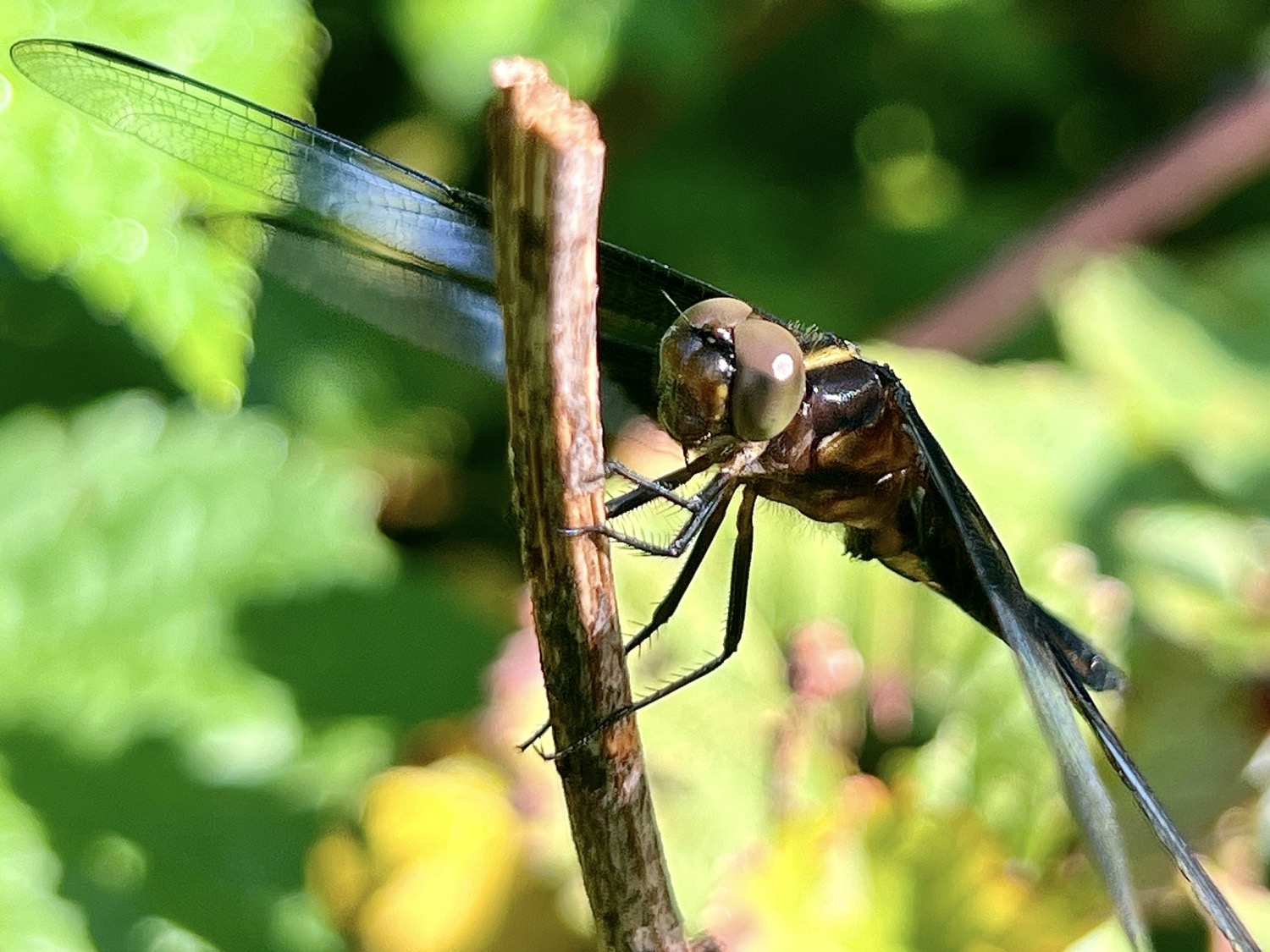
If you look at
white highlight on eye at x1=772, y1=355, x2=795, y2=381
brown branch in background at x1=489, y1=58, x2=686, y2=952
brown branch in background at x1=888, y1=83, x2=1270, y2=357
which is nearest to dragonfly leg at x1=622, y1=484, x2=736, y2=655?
white highlight on eye at x1=772, y1=355, x2=795, y2=381

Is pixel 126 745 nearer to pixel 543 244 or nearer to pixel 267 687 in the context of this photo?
pixel 267 687

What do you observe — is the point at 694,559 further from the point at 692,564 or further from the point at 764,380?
the point at 764,380

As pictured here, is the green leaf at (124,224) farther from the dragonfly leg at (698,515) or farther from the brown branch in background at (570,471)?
the brown branch in background at (570,471)

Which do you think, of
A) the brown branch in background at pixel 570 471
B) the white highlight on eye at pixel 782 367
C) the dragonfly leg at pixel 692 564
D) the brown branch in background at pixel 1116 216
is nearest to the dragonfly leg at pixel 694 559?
the dragonfly leg at pixel 692 564

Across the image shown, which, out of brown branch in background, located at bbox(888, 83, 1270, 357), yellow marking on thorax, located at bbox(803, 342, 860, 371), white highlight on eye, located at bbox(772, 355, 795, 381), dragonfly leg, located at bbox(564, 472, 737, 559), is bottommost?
dragonfly leg, located at bbox(564, 472, 737, 559)

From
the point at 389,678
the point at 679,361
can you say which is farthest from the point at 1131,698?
the point at 389,678

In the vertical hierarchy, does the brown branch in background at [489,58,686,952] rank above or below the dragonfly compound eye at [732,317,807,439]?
below

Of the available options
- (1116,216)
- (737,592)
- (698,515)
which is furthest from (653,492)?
(1116,216)

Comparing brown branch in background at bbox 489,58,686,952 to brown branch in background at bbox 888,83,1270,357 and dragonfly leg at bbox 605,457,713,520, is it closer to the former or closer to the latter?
dragonfly leg at bbox 605,457,713,520
